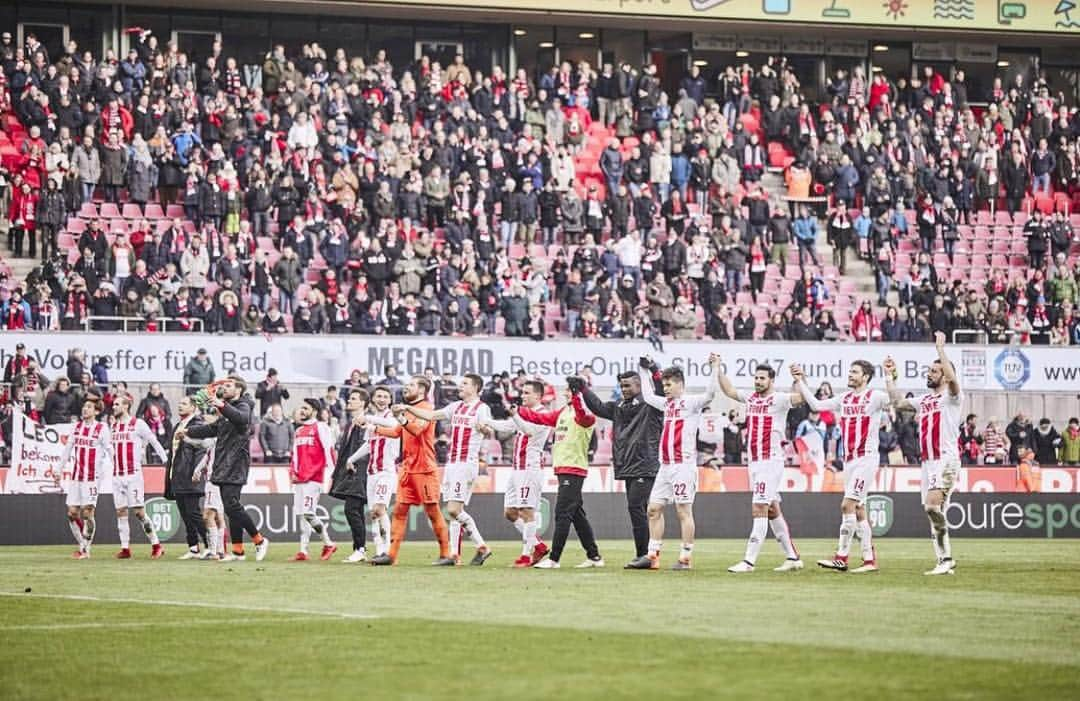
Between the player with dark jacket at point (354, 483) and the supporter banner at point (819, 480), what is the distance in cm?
A: 939

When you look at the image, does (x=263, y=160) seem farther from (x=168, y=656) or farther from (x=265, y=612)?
(x=168, y=656)

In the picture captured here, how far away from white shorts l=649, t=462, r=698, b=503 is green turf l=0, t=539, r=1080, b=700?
38.4 inches

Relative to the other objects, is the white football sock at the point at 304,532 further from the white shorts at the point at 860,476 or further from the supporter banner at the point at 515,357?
the supporter banner at the point at 515,357

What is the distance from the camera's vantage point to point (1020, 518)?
38.2 m

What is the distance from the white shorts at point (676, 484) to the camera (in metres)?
22.8

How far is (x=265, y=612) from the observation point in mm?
16406

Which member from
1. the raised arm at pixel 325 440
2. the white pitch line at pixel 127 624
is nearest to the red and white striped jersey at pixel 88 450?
the raised arm at pixel 325 440

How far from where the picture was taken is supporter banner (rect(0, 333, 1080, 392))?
36.9 metres

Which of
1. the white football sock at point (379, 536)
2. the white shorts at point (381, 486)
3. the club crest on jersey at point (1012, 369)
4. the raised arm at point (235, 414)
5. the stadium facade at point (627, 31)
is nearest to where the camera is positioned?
the raised arm at point (235, 414)

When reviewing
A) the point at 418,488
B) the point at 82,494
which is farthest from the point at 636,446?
the point at 82,494

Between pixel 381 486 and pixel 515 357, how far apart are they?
557 inches

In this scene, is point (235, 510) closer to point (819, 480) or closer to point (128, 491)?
point (128, 491)

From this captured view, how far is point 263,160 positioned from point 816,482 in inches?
577

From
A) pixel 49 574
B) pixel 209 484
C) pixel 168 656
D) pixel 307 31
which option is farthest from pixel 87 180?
pixel 168 656
